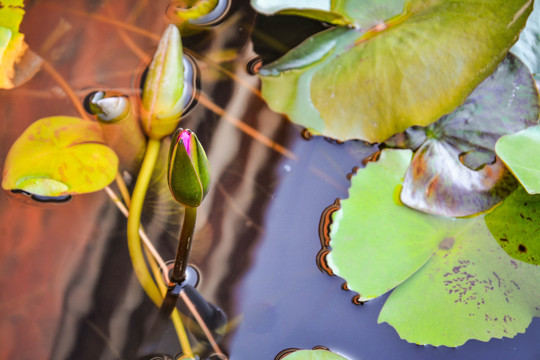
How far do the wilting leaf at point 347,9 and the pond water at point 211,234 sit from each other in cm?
18

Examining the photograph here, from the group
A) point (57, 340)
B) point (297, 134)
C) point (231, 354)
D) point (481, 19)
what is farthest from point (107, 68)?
point (481, 19)

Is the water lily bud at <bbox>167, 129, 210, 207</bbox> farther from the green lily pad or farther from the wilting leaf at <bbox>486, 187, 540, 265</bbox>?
the wilting leaf at <bbox>486, 187, 540, 265</bbox>

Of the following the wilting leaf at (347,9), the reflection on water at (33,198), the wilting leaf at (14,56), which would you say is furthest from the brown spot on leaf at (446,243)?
the wilting leaf at (14,56)

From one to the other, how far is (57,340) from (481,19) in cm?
123

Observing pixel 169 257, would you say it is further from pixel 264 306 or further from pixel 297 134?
pixel 297 134

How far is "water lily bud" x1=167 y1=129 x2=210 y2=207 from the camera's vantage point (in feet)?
2.19

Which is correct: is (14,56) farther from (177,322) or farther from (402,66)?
(402,66)

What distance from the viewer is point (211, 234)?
114 cm

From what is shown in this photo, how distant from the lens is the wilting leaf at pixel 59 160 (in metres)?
1.08

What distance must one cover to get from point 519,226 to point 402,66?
462 millimetres

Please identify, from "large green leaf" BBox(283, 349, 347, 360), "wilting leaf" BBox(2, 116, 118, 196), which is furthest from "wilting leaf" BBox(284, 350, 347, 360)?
"wilting leaf" BBox(2, 116, 118, 196)

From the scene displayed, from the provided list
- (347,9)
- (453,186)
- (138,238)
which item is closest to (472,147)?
(453,186)

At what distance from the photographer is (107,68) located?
1.29 meters

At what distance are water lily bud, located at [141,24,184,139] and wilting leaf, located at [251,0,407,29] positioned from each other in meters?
0.27
